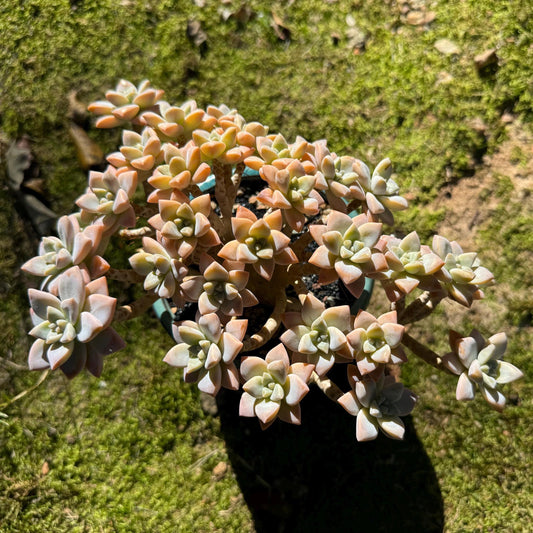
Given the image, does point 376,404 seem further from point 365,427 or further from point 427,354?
point 427,354

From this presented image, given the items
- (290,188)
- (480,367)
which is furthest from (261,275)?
(480,367)

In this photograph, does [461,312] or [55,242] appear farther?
[461,312]

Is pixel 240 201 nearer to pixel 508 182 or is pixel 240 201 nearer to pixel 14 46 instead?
pixel 508 182

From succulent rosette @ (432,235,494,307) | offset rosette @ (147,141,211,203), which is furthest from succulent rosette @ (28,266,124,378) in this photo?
succulent rosette @ (432,235,494,307)

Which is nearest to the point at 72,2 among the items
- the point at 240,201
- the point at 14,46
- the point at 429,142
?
the point at 14,46

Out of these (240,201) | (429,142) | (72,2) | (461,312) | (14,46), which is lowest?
(461,312)

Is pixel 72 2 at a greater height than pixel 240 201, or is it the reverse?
pixel 72 2
